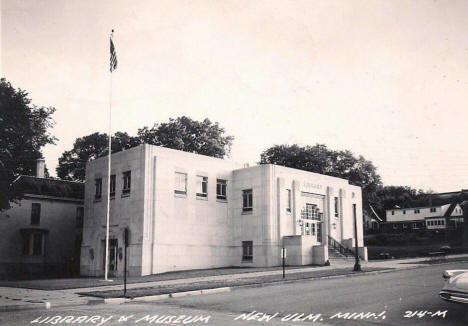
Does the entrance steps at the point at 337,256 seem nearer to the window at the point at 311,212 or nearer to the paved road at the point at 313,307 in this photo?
the window at the point at 311,212

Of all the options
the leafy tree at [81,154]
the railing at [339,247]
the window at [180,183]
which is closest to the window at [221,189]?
the window at [180,183]

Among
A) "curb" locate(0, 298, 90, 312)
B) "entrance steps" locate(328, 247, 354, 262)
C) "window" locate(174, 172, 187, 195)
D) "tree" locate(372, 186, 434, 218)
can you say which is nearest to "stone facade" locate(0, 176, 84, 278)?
"window" locate(174, 172, 187, 195)

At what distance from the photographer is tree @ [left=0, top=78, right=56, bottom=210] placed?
28984 mm

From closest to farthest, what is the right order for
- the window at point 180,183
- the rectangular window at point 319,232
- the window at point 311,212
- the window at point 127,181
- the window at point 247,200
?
the window at point 127,181 → the window at point 180,183 → the window at point 247,200 → the window at point 311,212 → the rectangular window at point 319,232

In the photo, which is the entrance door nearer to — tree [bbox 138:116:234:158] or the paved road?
the paved road

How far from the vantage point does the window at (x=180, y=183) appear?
36.1m

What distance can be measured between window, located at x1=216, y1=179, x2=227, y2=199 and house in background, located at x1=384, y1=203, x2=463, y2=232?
162 ft

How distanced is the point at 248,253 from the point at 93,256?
11.7m

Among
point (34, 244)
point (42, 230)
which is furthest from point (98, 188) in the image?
point (34, 244)

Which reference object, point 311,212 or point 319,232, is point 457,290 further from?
point 319,232

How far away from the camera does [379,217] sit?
104 meters

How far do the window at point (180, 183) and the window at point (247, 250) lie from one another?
6332 millimetres

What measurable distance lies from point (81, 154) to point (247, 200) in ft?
112

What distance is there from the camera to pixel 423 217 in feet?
289
